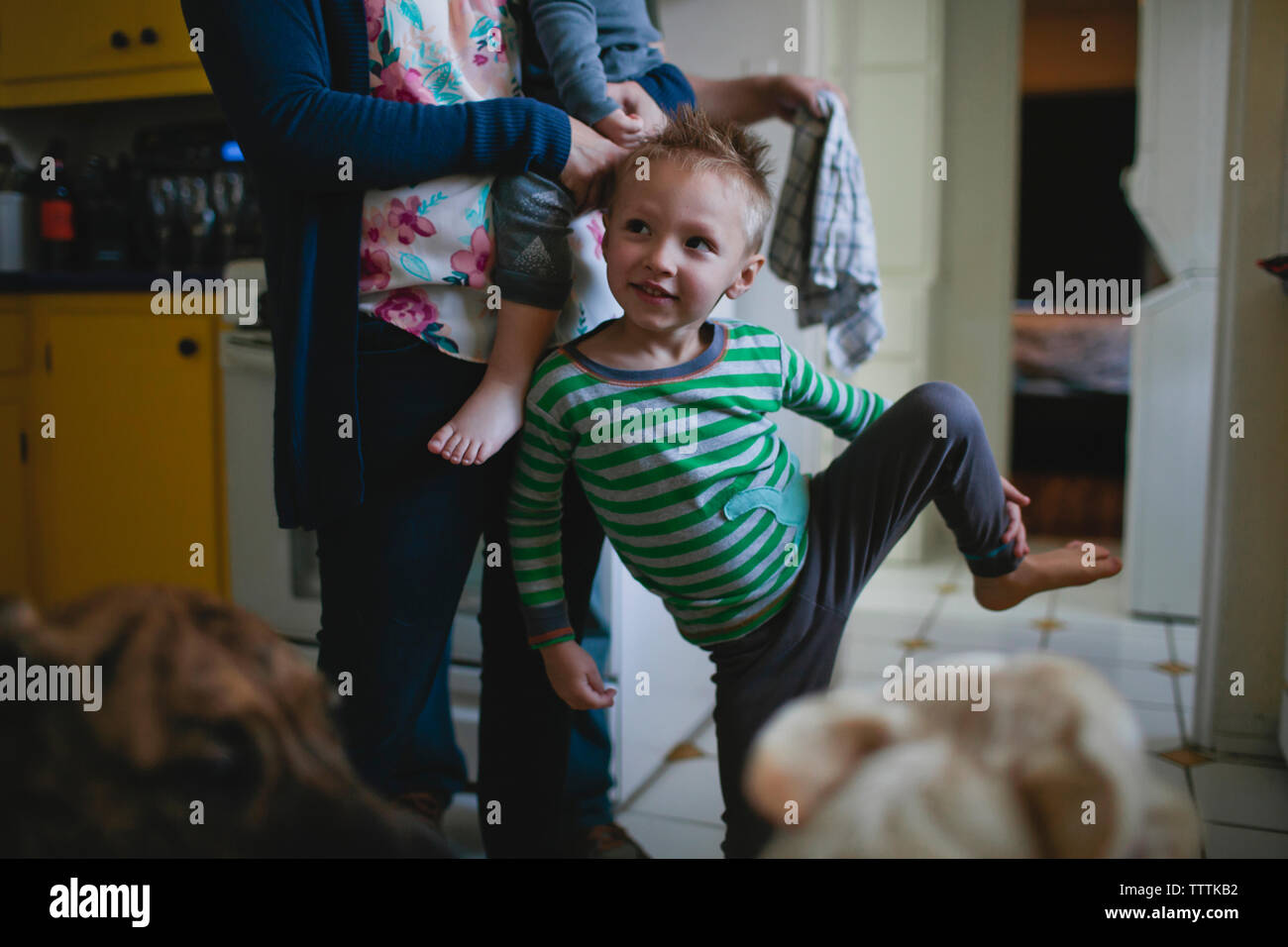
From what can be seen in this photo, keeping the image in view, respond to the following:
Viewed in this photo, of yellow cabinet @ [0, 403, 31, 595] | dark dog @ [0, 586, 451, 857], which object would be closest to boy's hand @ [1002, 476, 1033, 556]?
dark dog @ [0, 586, 451, 857]

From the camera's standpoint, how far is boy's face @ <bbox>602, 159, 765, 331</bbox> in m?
0.71

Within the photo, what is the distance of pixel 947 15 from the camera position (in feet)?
3.18

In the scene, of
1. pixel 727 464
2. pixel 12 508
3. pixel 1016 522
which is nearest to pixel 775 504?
pixel 727 464

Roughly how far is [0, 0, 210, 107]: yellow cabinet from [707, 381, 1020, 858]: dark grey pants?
23.7 inches

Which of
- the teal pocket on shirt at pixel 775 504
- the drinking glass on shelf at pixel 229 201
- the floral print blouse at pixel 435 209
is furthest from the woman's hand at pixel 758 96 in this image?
the drinking glass on shelf at pixel 229 201

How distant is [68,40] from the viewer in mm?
795

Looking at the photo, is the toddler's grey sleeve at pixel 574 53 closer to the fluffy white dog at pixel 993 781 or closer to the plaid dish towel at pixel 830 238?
the plaid dish towel at pixel 830 238

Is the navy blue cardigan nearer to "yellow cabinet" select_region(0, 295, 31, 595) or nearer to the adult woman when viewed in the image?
the adult woman

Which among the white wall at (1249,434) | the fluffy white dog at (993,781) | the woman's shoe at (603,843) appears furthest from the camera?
the white wall at (1249,434)

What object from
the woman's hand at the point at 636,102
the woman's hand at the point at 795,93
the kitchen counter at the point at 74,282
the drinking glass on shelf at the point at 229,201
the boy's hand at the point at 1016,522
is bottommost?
the boy's hand at the point at 1016,522

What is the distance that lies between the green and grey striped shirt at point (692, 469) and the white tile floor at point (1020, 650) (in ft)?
0.37

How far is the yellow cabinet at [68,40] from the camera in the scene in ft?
2.33
